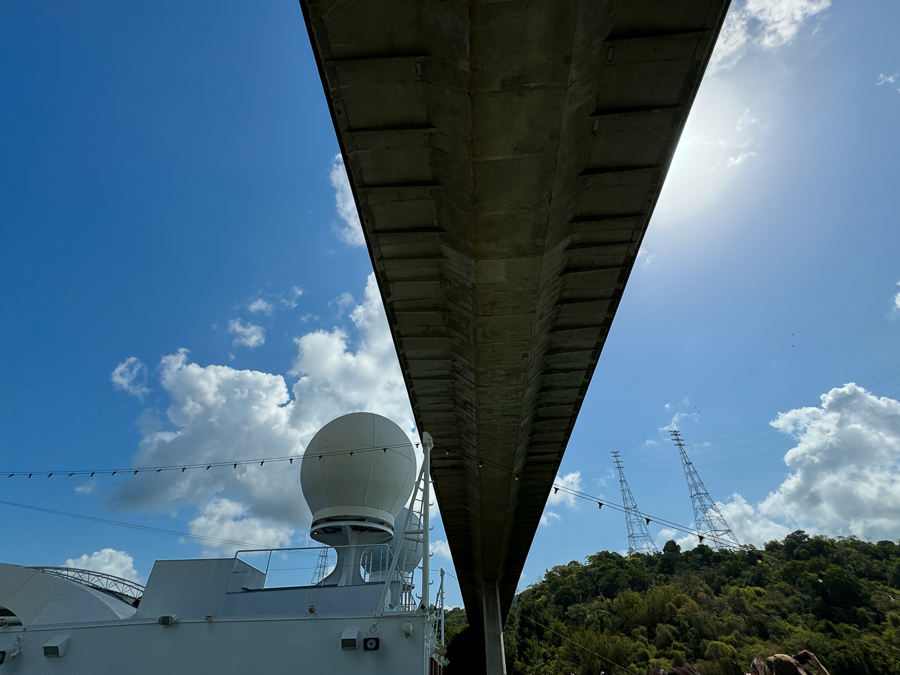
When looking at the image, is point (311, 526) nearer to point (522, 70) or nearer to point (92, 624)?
point (92, 624)

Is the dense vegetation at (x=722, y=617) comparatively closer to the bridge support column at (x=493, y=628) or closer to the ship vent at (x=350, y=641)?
the bridge support column at (x=493, y=628)

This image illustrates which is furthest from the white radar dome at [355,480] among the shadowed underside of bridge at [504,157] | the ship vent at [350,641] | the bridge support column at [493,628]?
the bridge support column at [493,628]

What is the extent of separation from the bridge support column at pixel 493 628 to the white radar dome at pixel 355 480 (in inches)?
947

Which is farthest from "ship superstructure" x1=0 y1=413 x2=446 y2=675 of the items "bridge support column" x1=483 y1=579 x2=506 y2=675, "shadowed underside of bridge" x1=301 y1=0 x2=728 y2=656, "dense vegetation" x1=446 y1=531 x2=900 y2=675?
"dense vegetation" x1=446 y1=531 x2=900 y2=675

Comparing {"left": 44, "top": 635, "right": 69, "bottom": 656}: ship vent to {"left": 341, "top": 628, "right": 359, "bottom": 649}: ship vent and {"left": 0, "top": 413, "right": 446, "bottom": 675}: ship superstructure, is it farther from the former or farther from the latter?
{"left": 341, "top": 628, "right": 359, "bottom": 649}: ship vent

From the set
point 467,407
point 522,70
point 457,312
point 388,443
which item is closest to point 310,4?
point 522,70

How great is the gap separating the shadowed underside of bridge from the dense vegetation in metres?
37.9

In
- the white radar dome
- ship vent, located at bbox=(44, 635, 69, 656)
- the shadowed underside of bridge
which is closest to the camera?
the shadowed underside of bridge

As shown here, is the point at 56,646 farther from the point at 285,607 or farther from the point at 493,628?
the point at 493,628

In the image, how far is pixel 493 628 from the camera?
4041 centimetres

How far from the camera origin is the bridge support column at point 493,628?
130ft

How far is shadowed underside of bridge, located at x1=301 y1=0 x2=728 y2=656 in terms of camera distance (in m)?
6.05

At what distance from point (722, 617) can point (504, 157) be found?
59229mm

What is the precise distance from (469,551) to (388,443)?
55.7ft
